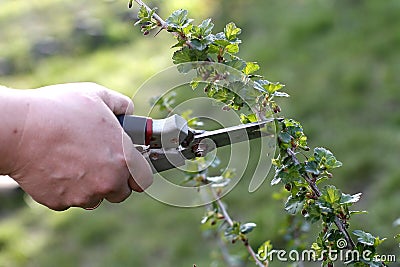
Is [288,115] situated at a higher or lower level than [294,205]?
higher

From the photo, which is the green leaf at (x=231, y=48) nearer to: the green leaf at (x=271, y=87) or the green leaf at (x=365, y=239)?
the green leaf at (x=271, y=87)

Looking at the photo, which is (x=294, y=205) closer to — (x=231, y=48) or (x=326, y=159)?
(x=326, y=159)

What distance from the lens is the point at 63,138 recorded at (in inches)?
42.9

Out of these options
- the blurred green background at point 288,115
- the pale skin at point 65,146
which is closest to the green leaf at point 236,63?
the pale skin at point 65,146

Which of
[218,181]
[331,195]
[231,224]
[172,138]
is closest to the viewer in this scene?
[331,195]

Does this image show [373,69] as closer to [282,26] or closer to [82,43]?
[282,26]

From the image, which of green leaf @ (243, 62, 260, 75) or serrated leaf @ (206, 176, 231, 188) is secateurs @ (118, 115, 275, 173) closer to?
green leaf @ (243, 62, 260, 75)

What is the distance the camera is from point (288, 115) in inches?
126

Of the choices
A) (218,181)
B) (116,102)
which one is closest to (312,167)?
(116,102)

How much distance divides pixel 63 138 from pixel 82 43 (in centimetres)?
439

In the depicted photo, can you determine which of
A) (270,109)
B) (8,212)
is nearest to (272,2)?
(8,212)

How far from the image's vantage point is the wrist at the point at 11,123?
42.2 inches

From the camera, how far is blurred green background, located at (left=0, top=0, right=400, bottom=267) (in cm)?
268

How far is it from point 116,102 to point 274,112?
31 centimetres
